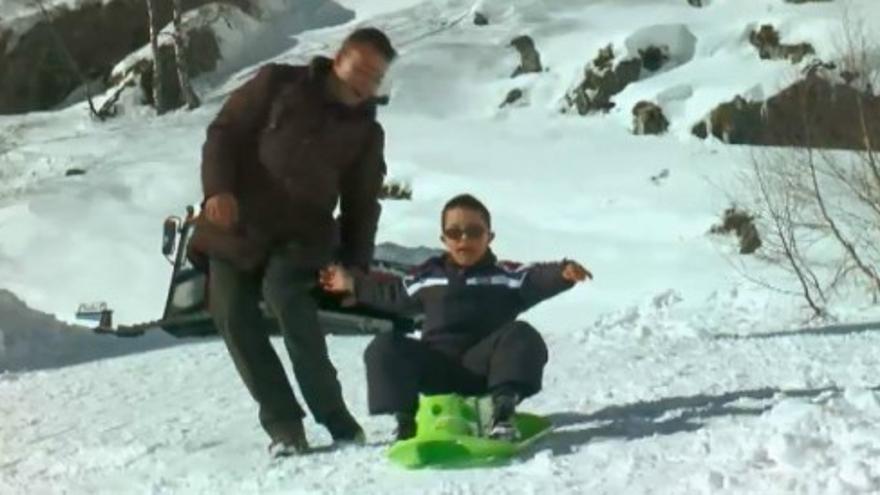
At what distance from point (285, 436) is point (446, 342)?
0.65 meters

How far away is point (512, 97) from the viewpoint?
28.5 metres

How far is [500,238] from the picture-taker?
72.9 ft


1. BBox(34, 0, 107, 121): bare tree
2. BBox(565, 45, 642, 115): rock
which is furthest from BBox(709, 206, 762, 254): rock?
BBox(34, 0, 107, 121): bare tree

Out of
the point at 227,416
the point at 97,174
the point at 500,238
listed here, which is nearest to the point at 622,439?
the point at 227,416

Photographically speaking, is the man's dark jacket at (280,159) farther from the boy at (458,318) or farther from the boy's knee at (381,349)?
→ the boy's knee at (381,349)

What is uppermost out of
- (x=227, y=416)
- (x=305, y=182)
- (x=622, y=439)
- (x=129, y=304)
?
(x=305, y=182)

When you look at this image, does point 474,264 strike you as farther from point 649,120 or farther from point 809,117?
point 649,120

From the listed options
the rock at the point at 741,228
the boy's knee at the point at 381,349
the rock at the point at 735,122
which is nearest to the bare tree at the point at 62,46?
the rock at the point at 735,122

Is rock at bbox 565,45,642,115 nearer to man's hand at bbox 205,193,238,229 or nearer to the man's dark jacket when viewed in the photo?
the man's dark jacket

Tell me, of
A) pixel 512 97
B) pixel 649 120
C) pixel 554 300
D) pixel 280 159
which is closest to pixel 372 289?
pixel 280 159

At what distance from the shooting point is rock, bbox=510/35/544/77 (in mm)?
29562

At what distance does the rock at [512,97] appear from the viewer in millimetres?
28423

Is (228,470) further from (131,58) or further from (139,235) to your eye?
(131,58)

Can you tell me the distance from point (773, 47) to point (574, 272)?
21856 mm
